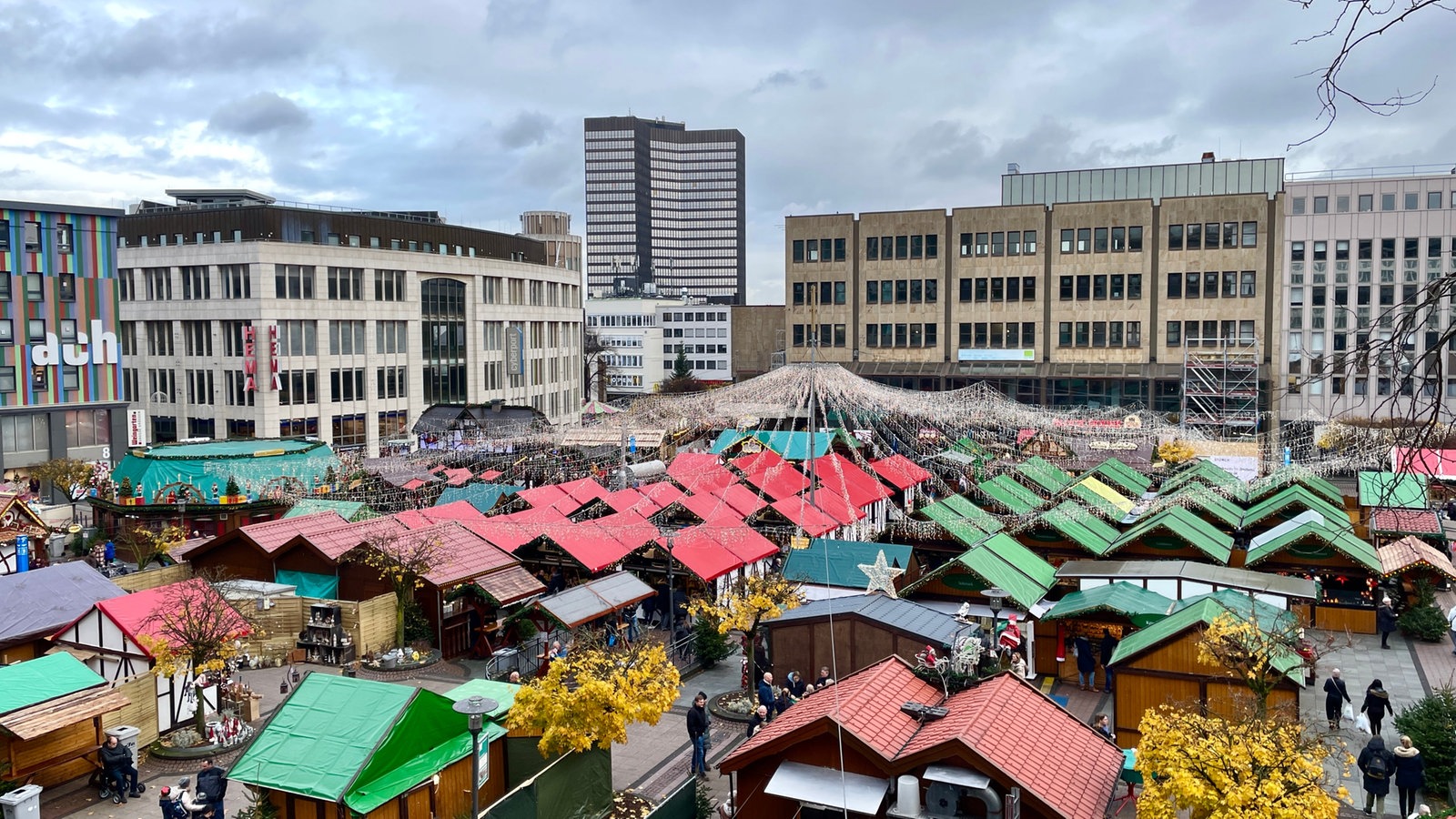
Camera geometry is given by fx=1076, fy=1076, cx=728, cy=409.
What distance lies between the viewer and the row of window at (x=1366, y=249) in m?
65.2

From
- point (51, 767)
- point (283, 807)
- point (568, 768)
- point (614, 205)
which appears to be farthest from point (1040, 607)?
point (614, 205)

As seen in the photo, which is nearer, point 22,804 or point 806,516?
point 22,804

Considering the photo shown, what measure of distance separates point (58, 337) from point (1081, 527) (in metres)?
44.5

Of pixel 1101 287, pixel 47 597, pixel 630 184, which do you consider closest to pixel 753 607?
pixel 47 597

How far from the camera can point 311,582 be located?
24391mm

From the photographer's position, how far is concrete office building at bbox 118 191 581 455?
59.8 m

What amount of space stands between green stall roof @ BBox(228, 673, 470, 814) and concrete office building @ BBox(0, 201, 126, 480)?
127 feet

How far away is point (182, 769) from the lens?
17141 millimetres

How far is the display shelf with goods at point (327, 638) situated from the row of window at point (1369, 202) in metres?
64.8

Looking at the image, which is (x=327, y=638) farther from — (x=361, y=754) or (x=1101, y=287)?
(x=1101, y=287)

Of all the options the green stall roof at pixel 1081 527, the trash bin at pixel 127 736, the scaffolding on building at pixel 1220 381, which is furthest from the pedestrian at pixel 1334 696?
the scaffolding on building at pixel 1220 381

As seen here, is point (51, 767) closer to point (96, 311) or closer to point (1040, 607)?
point (1040, 607)

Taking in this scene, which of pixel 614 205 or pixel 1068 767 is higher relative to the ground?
pixel 614 205

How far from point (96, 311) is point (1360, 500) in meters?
52.6
